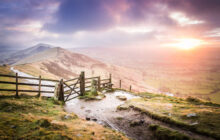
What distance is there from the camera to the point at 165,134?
6.56 metres

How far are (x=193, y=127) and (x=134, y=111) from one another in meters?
4.83

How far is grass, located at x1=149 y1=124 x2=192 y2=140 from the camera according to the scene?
6.01 m

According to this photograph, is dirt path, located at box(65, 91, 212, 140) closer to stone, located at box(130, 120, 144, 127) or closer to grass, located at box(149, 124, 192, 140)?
stone, located at box(130, 120, 144, 127)

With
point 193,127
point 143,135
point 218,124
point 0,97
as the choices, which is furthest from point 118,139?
point 0,97

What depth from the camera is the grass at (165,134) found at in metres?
6.01

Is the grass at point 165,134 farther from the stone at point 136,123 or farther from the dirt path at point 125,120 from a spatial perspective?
the stone at point 136,123

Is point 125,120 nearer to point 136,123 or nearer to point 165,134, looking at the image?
point 136,123

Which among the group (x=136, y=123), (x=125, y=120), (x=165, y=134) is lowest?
(x=125, y=120)

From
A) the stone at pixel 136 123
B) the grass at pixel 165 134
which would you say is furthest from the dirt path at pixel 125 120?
the grass at pixel 165 134

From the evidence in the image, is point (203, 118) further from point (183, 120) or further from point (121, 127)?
point (121, 127)

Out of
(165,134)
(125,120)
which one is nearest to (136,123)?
(125,120)

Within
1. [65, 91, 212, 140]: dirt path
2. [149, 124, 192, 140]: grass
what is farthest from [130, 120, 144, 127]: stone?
[149, 124, 192, 140]: grass

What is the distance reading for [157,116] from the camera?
879 cm

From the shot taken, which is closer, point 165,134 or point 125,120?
point 165,134
